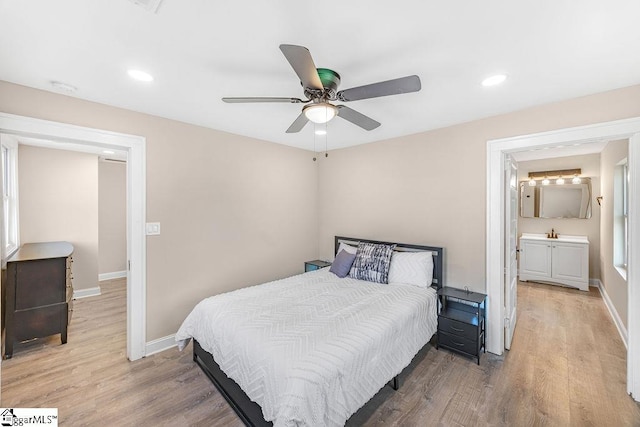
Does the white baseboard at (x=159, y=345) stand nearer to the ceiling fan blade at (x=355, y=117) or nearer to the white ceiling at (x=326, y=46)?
the white ceiling at (x=326, y=46)

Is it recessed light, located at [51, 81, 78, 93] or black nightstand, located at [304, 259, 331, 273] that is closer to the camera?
recessed light, located at [51, 81, 78, 93]

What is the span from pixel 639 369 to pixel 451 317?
1.36 metres

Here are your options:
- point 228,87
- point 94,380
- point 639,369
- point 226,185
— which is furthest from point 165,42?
point 639,369

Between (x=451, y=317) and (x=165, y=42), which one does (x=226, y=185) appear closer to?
(x=165, y=42)

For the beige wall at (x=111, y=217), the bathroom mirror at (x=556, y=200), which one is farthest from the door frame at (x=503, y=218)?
the beige wall at (x=111, y=217)

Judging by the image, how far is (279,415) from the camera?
1447mm

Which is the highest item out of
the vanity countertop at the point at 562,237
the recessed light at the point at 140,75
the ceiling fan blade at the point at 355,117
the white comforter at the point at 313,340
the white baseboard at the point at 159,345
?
the recessed light at the point at 140,75

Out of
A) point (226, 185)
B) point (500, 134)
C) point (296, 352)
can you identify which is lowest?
point (296, 352)

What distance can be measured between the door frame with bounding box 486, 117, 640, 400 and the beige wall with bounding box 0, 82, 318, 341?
2.63m

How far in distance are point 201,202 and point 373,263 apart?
2.18 metres

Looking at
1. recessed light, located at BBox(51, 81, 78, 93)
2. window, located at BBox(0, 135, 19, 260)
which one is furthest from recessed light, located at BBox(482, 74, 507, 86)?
window, located at BBox(0, 135, 19, 260)

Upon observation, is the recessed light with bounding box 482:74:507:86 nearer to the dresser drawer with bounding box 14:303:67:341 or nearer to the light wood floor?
the light wood floor

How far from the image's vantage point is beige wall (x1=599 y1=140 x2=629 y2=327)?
3365 mm

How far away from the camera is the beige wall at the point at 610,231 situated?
3.37 metres
